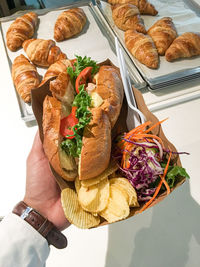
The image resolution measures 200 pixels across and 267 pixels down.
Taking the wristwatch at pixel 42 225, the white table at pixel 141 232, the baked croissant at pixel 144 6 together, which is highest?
the baked croissant at pixel 144 6

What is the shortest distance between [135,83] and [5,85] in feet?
3.77

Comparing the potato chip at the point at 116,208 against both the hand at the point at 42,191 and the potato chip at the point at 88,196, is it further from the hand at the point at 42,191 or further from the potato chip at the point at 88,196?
the hand at the point at 42,191

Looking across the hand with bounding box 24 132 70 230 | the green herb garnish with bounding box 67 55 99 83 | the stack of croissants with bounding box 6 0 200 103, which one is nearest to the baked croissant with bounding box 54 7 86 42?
the stack of croissants with bounding box 6 0 200 103

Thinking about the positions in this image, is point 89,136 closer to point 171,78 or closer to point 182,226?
point 182,226

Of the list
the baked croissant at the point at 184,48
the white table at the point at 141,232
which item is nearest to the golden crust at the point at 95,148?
the white table at the point at 141,232

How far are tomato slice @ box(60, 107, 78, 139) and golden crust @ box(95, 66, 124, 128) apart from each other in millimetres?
153

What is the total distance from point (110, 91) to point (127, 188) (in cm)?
51

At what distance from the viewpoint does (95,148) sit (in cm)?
105

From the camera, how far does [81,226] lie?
38.0 inches

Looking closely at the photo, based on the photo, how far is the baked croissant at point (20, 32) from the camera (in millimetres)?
2284

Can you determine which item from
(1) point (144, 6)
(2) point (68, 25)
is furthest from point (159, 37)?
(2) point (68, 25)

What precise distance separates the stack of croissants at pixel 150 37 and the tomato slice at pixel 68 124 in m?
1.19

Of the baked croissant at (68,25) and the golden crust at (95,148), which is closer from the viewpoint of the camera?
the golden crust at (95,148)

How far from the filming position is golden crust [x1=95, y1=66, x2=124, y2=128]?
3.95ft
